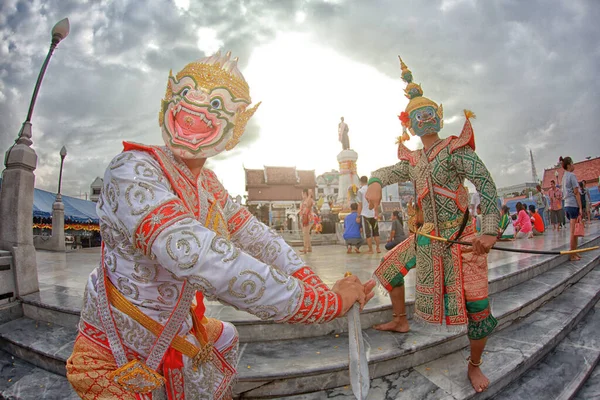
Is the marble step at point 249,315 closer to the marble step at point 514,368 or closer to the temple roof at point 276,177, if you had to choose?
the marble step at point 514,368

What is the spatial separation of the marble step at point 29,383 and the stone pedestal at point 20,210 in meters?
1.15

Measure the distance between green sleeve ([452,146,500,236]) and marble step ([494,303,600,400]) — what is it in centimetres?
126

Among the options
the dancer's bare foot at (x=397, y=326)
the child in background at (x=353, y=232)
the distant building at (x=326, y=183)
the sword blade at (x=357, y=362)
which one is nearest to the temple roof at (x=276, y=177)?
the distant building at (x=326, y=183)

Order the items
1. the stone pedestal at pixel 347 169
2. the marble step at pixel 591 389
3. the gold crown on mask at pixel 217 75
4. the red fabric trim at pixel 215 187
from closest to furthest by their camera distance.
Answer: the gold crown on mask at pixel 217 75
the red fabric trim at pixel 215 187
the marble step at pixel 591 389
the stone pedestal at pixel 347 169

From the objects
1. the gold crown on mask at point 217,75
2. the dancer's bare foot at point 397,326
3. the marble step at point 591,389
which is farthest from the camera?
the dancer's bare foot at point 397,326

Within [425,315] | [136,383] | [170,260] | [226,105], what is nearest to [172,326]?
[136,383]

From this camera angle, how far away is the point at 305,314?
92 cm

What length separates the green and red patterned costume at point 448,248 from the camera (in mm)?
2105

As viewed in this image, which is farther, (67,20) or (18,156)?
(67,20)

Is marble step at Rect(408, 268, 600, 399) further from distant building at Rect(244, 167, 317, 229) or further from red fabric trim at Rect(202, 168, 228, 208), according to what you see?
distant building at Rect(244, 167, 317, 229)

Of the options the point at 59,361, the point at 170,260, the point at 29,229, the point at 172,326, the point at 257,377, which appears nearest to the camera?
the point at 170,260

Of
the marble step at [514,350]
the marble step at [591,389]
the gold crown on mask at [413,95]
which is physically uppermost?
the gold crown on mask at [413,95]

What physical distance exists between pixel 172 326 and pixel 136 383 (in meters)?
0.19

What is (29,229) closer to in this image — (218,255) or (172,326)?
(172,326)
